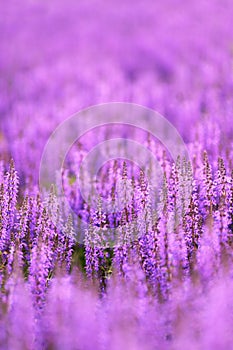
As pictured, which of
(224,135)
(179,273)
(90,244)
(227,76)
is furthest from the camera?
(227,76)

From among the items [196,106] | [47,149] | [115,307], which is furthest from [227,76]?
[115,307]

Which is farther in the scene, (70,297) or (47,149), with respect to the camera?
(47,149)

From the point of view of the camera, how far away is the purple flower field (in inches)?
153

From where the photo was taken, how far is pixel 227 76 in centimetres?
909

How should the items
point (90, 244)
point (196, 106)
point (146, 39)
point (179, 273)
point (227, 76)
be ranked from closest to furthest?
point (179, 273) < point (90, 244) < point (196, 106) < point (227, 76) < point (146, 39)

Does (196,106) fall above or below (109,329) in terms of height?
above

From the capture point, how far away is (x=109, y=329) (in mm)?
3855

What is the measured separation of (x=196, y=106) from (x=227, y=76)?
50.5 inches

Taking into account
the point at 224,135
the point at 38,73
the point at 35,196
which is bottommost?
the point at 35,196

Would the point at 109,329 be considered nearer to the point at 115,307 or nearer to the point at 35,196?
the point at 115,307

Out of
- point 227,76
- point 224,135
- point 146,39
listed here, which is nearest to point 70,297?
point 224,135

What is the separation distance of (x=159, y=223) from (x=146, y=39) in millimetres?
7863

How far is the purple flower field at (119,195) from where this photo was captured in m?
3.88

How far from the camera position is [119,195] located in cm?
545
